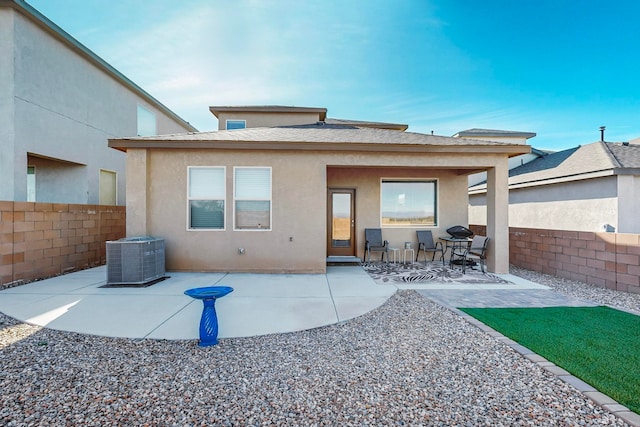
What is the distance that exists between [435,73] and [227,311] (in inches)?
555

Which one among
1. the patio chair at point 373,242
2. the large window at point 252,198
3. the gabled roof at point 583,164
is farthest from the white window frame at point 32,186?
the gabled roof at point 583,164

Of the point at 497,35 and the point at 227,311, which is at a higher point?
the point at 497,35

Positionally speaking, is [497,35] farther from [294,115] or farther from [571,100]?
[294,115]

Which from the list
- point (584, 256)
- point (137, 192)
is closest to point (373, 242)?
point (584, 256)

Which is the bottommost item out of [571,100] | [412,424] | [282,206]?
[412,424]

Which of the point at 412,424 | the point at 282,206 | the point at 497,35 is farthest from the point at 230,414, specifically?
the point at 497,35

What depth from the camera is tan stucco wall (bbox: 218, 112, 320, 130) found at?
519 inches

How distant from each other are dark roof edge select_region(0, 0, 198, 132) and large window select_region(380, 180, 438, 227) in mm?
11622

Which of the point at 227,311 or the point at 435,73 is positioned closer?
the point at 227,311

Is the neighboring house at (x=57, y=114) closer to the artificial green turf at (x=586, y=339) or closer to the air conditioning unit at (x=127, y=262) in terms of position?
the air conditioning unit at (x=127, y=262)

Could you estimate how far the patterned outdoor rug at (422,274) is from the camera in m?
6.89

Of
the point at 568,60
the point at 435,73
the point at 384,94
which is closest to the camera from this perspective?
the point at 568,60

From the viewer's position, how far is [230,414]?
2.22 metres

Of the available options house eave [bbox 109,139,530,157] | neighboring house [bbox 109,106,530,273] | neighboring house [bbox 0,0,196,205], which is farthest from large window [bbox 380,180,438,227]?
neighboring house [bbox 0,0,196,205]
